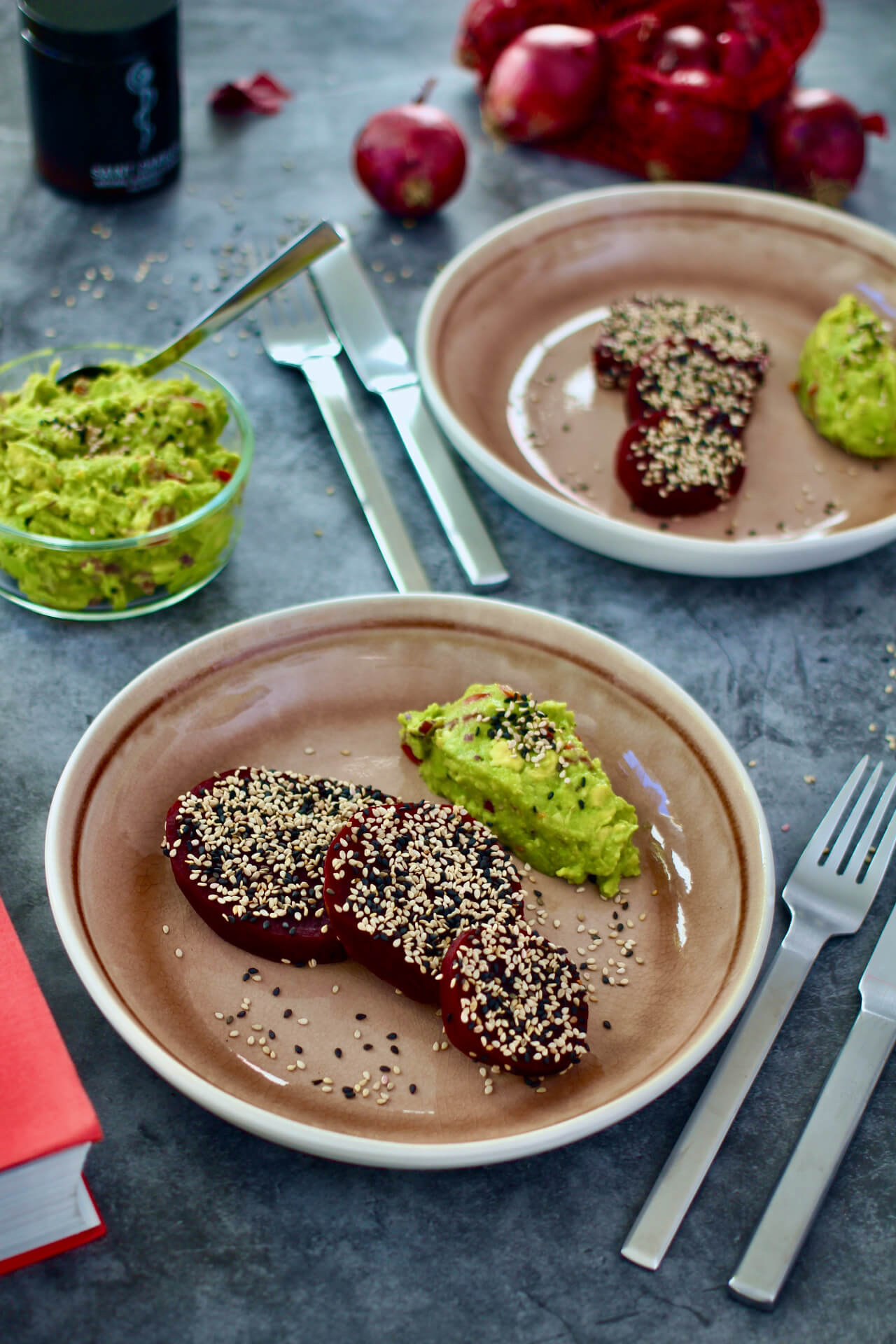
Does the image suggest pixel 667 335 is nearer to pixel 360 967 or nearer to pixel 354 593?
pixel 354 593

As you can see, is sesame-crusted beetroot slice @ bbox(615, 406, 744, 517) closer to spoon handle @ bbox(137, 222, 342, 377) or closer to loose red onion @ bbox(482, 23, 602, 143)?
spoon handle @ bbox(137, 222, 342, 377)

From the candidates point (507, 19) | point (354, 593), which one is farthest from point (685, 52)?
point (354, 593)

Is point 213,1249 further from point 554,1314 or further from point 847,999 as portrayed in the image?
point 847,999

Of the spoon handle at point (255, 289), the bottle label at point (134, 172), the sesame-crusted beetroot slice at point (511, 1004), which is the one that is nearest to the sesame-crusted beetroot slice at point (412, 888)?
the sesame-crusted beetroot slice at point (511, 1004)

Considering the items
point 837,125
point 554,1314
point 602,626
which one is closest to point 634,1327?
point 554,1314

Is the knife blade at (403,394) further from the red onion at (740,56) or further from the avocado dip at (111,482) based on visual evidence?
the red onion at (740,56)
